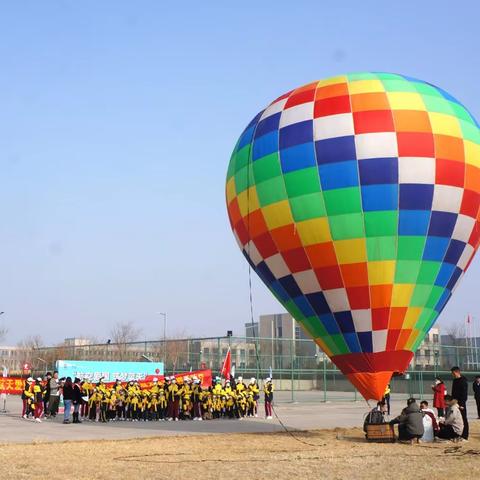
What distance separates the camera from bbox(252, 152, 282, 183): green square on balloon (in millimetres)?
16344

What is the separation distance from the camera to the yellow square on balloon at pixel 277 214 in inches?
631

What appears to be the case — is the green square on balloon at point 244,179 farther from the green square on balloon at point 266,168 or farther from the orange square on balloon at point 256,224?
the orange square on balloon at point 256,224

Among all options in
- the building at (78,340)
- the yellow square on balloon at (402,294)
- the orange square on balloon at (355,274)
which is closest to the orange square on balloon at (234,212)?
the orange square on balloon at (355,274)

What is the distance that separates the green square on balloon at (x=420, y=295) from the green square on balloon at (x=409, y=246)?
0.75 m

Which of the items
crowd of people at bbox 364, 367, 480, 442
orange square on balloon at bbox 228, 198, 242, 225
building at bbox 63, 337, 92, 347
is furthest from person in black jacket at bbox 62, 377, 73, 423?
building at bbox 63, 337, 92, 347

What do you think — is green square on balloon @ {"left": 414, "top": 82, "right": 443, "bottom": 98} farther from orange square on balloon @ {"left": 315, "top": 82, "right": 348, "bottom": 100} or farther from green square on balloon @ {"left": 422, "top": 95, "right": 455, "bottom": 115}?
orange square on balloon @ {"left": 315, "top": 82, "right": 348, "bottom": 100}

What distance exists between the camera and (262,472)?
11.1 m

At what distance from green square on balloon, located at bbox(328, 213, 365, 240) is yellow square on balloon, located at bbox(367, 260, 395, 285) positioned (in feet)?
2.47

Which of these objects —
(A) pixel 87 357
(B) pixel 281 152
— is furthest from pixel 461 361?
(B) pixel 281 152

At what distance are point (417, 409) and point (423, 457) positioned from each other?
108 inches

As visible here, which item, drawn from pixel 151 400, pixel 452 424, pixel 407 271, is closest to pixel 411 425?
pixel 452 424

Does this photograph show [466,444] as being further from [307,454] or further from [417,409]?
[307,454]

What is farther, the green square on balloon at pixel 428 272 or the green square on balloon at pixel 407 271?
the green square on balloon at pixel 428 272

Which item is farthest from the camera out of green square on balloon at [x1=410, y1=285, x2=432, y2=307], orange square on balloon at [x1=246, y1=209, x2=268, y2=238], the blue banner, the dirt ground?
the blue banner
